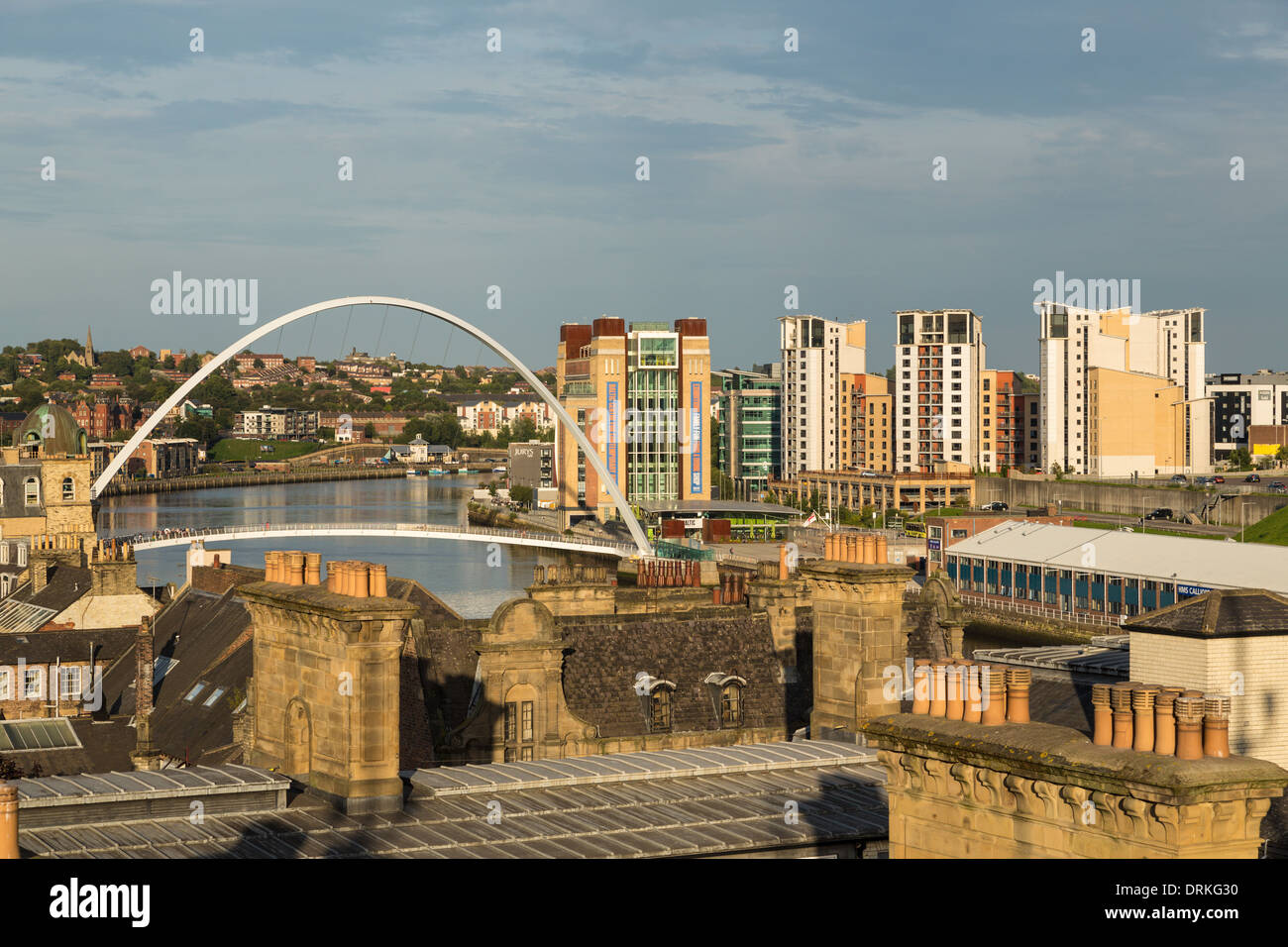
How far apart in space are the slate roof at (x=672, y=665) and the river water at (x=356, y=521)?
26786 millimetres

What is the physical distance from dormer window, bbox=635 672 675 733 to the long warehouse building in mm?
33063

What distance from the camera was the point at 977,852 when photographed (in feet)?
26.1

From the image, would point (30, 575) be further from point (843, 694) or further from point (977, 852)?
point (977, 852)

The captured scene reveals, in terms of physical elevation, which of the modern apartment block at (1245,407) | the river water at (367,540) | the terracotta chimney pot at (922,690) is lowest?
the river water at (367,540)

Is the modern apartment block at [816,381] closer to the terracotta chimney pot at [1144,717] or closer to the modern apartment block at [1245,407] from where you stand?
the modern apartment block at [1245,407]

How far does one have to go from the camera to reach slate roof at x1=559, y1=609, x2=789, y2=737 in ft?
58.3

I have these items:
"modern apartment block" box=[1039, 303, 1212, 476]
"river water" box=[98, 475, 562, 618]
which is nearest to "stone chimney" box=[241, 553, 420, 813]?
"river water" box=[98, 475, 562, 618]

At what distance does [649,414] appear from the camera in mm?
116750

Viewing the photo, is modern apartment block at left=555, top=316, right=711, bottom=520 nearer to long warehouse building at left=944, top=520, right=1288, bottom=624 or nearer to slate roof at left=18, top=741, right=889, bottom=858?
long warehouse building at left=944, top=520, right=1288, bottom=624

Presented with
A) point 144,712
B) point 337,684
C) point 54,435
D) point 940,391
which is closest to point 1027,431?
point 940,391

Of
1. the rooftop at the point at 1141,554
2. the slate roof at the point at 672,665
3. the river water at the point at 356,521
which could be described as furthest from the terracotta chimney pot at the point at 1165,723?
the rooftop at the point at 1141,554

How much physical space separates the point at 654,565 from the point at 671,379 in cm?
9061

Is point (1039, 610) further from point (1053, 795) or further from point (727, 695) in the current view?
point (1053, 795)

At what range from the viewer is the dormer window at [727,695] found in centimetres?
1802
